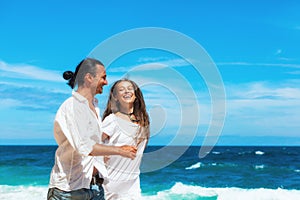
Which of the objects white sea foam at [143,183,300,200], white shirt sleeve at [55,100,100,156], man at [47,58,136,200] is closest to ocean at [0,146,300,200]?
white sea foam at [143,183,300,200]

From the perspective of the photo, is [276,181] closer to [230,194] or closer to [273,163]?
[230,194]

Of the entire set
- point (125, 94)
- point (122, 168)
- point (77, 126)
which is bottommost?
point (122, 168)

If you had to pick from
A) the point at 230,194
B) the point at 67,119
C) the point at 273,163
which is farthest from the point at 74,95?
the point at 273,163

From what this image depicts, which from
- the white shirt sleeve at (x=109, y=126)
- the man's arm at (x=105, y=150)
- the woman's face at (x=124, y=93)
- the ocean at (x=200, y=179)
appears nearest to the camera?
the man's arm at (x=105, y=150)

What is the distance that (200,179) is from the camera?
20328 millimetres

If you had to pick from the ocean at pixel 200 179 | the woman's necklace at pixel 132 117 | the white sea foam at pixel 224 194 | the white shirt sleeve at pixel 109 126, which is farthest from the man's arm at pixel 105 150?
the white sea foam at pixel 224 194

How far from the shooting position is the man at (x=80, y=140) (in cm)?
270

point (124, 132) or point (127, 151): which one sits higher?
point (124, 132)

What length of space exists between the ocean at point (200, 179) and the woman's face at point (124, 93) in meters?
10.4

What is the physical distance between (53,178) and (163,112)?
3.37ft

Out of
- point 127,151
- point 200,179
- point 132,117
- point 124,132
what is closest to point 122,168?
point 124,132

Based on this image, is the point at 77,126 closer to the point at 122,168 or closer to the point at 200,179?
the point at 122,168

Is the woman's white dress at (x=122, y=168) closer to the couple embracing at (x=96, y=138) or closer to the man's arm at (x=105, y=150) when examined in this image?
the couple embracing at (x=96, y=138)

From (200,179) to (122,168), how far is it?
17510mm
